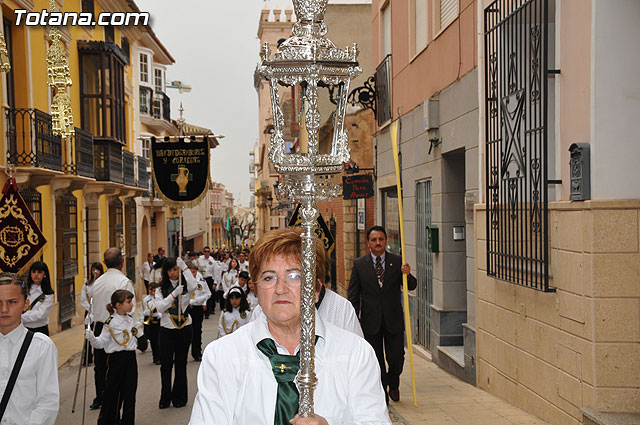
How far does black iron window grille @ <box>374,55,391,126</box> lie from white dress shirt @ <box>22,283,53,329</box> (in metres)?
7.51

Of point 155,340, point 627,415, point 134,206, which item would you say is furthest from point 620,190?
point 134,206

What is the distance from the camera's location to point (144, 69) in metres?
35.3

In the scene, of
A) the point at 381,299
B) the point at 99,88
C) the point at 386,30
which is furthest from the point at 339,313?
the point at 99,88

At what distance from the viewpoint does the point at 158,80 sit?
125 ft

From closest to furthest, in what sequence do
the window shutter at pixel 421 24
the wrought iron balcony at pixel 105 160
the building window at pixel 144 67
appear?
the window shutter at pixel 421 24 → the wrought iron balcony at pixel 105 160 → the building window at pixel 144 67

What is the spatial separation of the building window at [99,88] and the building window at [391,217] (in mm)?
10182

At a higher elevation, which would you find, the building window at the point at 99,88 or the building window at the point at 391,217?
the building window at the point at 99,88

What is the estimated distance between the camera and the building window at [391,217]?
45.2ft

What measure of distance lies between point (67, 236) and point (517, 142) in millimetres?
14401

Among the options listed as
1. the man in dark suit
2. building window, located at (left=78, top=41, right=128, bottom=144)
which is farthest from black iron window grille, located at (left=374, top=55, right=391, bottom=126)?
building window, located at (left=78, top=41, right=128, bottom=144)

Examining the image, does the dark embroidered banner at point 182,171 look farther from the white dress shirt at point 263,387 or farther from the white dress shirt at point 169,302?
the white dress shirt at point 263,387

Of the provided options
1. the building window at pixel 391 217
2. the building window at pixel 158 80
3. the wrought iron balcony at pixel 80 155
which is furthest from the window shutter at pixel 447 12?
the building window at pixel 158 80

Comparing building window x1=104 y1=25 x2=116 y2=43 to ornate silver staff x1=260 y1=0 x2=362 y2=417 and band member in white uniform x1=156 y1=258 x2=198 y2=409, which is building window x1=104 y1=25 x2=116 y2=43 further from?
ornate silver staff x1=260 y1=0 x2=362 y2=417

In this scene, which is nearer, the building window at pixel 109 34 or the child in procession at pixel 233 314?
the child in procession at pixel 233 314
